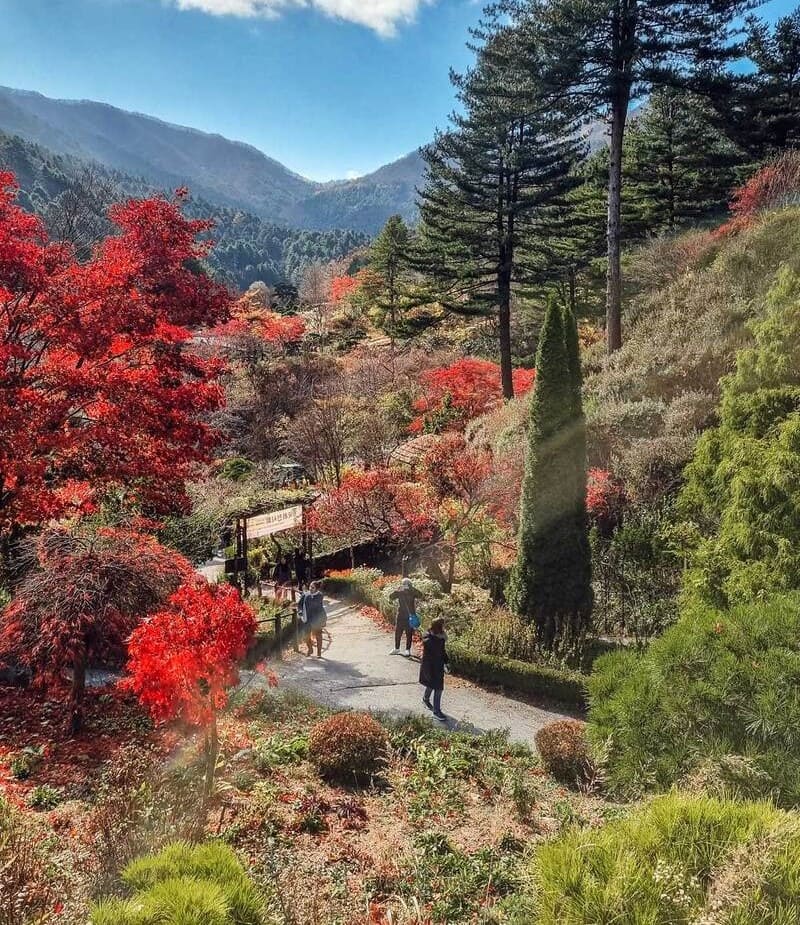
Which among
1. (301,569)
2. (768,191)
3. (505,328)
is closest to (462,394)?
(505,328)

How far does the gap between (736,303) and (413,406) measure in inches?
535

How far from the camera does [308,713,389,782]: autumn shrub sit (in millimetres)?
6539

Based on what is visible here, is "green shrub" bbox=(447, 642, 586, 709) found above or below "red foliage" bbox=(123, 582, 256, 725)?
below

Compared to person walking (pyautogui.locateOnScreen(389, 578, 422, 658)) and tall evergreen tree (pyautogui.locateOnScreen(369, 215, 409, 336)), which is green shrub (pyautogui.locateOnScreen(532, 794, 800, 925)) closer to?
person walking (pyautogui.locateOnScreen(389, 578, 422, 658))

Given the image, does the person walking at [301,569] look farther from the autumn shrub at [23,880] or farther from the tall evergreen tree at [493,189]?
the tall evergreen tree at [493,189]

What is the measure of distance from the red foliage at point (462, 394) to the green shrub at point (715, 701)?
18016 millimetres

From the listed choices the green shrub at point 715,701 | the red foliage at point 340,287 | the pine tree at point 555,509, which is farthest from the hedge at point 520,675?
the red foliage at point 340,287

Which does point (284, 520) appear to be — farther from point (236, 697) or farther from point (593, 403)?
point (593, 403)

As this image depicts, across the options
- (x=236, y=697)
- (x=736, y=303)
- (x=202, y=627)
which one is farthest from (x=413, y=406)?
(x=202, y=627)

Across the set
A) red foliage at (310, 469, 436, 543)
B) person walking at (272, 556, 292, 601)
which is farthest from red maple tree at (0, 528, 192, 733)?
red foliage at (310, 469, 436, 543)

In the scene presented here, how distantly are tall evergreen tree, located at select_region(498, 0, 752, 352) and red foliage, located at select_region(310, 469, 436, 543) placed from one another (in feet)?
36.8

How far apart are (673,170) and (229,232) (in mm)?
181807

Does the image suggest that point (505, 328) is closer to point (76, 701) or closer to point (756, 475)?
point (756, 475)

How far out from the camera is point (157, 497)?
372 inches
